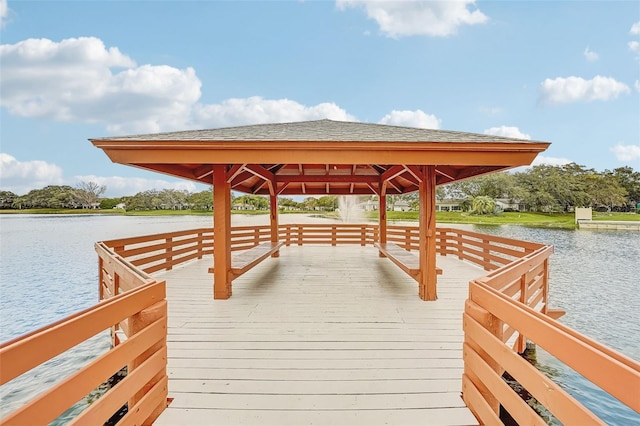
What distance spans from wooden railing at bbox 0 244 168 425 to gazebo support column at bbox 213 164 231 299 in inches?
97.0

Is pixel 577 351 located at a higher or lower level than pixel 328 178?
lower

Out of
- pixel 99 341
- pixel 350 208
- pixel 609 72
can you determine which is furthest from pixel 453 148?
pixel 609 72

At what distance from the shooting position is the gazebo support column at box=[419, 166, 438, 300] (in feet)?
16.3

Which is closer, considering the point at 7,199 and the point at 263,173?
the point at 263,173

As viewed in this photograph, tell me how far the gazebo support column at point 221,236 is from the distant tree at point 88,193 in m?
68.1

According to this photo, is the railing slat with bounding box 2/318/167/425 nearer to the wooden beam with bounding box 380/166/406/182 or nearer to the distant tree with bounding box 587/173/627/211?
the wooden beam with bounding box 380/166/406/182

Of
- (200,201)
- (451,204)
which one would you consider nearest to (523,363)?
(200,201)

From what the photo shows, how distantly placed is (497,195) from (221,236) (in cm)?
4988

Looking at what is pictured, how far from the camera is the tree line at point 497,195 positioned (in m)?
41.4

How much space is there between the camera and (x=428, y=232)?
497cm

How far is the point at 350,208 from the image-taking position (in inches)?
1209

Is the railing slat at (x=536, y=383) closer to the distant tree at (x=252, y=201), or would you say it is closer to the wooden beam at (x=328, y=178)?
the wooden beam at (x=328, y=178)

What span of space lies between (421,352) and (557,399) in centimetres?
194

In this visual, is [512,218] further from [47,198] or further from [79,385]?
[47,198]
